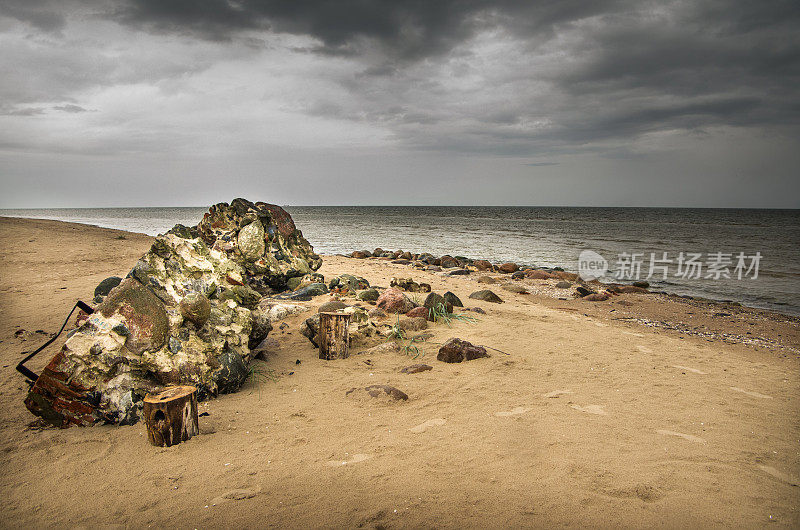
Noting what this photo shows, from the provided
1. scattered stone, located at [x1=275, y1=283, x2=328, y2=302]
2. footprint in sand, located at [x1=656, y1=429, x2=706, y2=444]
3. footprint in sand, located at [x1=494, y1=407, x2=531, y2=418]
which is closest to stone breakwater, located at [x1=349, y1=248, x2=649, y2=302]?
scattered stone, located at [x1=275, y1=283, x2=328, y2=302]

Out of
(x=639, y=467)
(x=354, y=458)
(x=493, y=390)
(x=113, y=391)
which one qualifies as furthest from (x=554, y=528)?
(x=113, y=391)

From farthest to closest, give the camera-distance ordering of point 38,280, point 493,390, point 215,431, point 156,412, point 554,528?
point 38,280
point 493,390
point 215,431
point 156,412
point 554,528

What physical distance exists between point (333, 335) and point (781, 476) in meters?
4.35

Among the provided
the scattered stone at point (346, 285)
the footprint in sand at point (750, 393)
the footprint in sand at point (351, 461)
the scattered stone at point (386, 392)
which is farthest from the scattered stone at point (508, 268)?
the footprint in sand at point (351, 461)

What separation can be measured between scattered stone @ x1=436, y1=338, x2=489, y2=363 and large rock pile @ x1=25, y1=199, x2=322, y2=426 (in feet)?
7.64

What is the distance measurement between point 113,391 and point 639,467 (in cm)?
422

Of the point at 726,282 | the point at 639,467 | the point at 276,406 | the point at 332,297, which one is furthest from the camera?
the point at 726,282

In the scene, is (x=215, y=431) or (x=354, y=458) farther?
(x=215, y=431)

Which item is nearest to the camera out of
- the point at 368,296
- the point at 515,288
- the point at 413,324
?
the point at 413,324

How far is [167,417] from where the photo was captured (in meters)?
3.08

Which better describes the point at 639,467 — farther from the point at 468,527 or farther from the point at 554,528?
the point at 468,527

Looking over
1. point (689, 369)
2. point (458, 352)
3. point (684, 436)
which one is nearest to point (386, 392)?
point (458, 352)

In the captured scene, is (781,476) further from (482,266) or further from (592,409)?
(482,266)

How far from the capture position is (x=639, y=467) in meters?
2.87
